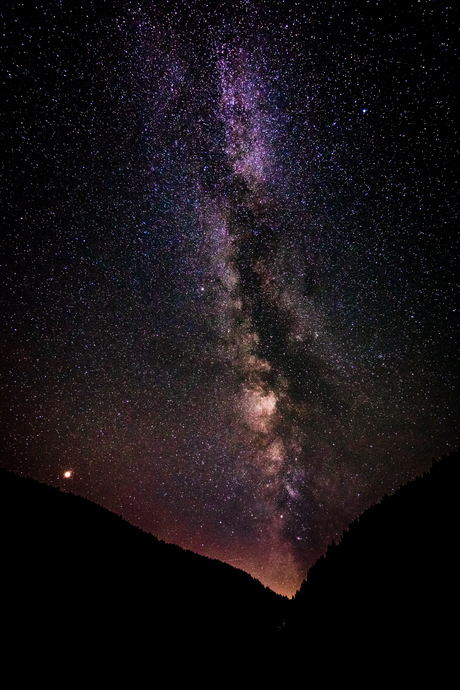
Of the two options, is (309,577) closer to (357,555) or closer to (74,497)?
(357,555)

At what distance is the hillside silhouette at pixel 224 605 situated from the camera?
5582mm

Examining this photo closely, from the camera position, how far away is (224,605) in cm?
1258

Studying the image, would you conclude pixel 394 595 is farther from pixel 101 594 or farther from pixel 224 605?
pixel 224 605

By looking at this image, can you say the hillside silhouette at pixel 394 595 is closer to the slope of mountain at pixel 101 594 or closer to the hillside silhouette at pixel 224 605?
the hillside silhouette at pixel 224 605

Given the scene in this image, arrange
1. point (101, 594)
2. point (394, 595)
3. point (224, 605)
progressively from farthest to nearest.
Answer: point (224, 605) < point (101, 594) < point (394, 595)

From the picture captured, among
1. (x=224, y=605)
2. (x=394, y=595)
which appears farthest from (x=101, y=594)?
(x=394, y=595)

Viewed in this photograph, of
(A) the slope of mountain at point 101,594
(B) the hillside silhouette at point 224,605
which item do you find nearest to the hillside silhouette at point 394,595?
(B) the hillside silhouette at point 224,605

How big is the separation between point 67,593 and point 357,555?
9.20m

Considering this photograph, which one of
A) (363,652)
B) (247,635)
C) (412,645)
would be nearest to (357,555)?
(363,652)

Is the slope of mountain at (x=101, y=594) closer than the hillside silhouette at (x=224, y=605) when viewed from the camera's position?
No

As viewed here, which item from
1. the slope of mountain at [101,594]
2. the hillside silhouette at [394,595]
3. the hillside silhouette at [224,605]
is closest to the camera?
the hillside silhouette at [394,595]

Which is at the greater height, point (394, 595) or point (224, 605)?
point (394, 595)

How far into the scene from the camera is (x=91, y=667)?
5.88 m

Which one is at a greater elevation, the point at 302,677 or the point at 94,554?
the point at 302,677
